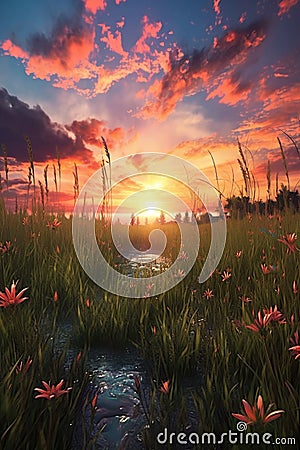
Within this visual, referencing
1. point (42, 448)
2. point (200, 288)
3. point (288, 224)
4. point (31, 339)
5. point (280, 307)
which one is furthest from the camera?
point (288, 224)

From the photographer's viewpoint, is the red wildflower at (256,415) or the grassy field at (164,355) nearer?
the red wildflower at (256,415)

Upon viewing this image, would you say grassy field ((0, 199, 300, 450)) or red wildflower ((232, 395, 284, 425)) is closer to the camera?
red wildflower ((232, 395, 284, 425))

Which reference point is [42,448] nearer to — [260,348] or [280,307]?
[260,348]

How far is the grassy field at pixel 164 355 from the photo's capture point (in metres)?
1.45

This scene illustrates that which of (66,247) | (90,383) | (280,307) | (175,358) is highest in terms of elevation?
(66,247)

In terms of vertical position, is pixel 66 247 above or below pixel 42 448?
above

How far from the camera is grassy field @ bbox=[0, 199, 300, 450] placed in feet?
4.75

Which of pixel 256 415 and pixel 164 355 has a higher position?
pixel 256 415

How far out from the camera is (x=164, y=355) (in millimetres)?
2121

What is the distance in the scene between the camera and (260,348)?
6.35ft

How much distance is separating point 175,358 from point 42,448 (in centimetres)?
97

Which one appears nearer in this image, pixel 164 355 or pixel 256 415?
pixel 256 415

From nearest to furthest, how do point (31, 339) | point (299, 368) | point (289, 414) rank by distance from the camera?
point (289, 414), point (299, 368), point (31, 339)

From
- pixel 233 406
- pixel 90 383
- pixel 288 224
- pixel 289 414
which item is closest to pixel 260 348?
pixel 233 406
